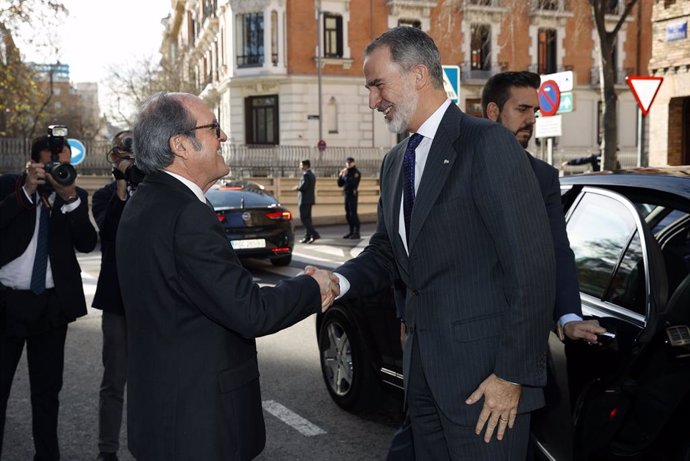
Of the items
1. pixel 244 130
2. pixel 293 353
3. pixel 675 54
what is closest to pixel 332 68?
pixel 244 130

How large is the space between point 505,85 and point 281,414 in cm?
288

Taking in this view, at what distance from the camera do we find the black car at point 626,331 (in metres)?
2.89

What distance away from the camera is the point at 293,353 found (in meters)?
7.27

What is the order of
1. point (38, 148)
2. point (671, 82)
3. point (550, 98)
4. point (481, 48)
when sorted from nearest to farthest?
point (38, 148) → point (550, 98) → point (671, 82) → point (481, 48)

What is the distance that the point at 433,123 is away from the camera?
8.64 ft

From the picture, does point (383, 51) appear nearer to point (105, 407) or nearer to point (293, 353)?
point (105, 407)

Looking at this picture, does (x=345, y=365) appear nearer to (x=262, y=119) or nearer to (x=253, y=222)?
(x=253, y=222)

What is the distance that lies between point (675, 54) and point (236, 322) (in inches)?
640

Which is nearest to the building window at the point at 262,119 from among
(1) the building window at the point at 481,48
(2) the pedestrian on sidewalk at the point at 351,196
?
(1) the building window at the point at 481,48

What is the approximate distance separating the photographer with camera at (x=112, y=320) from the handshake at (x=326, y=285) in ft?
6.01

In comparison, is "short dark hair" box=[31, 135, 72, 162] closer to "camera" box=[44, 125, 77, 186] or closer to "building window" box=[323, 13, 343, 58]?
"camera" box=[44, 125, 77, 186]

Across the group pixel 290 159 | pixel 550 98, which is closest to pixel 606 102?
pixel 550 98

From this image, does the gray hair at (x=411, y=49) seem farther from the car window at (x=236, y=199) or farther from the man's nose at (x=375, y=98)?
the car window at (x=236, y=199)

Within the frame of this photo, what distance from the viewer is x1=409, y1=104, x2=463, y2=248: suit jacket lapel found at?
2475 millimetres
